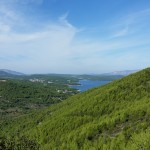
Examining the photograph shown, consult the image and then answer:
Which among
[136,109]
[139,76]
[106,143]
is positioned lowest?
[106,143]

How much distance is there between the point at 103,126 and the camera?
100250 millimetres

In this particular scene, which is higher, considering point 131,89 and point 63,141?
point 131,89

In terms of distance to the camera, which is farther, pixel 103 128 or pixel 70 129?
pixel 70 129

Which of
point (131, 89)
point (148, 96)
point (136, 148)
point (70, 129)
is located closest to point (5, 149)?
point (136, 148)

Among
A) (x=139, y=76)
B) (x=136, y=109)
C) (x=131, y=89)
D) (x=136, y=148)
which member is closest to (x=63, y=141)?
(x=136, y=109)

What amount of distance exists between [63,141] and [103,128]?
1747cm

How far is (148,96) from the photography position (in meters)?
123

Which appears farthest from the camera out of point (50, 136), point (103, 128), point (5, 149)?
point (50, 136)

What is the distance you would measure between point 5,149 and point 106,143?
151 feet

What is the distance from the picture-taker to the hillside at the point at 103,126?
7725cm

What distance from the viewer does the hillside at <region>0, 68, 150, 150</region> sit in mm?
77250

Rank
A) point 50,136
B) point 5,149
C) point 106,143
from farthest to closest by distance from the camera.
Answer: point 50,136
point 106,143
point 5,149

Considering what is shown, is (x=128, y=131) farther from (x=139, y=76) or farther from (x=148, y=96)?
(x=139, y=76)

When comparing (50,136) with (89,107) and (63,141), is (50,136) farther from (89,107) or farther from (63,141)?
(89,107)
